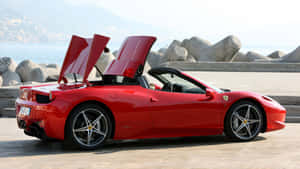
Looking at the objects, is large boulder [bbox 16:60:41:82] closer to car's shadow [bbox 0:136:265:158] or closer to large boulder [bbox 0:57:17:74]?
large boulder [bbox 0:57:17:74]

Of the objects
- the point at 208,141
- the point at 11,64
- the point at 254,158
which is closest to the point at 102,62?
the point at 11,64

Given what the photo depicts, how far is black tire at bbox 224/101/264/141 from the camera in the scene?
692cm

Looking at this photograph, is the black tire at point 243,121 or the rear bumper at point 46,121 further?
the black tire at point 243,121

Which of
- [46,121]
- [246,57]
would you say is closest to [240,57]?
[246,57]

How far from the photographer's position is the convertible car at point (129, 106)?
20.3ft

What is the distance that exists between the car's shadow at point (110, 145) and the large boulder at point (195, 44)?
33895 mm

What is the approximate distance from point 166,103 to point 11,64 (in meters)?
25.3

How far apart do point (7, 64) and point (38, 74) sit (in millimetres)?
3325

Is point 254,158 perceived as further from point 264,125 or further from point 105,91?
A: point 105,91

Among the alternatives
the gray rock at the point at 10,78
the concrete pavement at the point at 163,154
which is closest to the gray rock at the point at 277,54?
the gray rock at the point at 10,78

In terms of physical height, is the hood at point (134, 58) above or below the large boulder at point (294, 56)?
below

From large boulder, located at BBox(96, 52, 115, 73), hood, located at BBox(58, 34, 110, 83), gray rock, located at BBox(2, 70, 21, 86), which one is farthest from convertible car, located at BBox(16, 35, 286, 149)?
gray rock, located at BBox(2, 70, 21, 86)

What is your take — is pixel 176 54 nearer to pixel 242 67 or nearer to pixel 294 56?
pixel 294 56

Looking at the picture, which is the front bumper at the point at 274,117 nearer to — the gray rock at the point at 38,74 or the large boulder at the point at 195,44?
the gray rock at the point at 38,74
